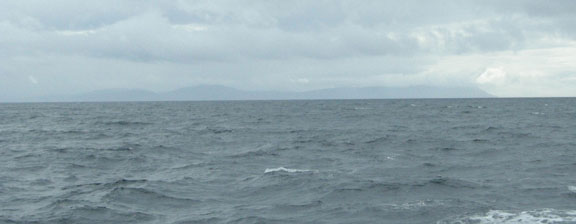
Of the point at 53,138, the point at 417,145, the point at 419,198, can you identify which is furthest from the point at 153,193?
the point at 53,138

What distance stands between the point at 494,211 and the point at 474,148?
2005 cm

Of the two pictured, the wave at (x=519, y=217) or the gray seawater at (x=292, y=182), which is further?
the gray seawater at (x=292, y=182)

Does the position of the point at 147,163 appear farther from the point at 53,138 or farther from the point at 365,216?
the point at 53,138

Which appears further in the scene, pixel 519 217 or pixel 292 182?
pixel 292 182

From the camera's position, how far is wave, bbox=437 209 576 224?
17.2 m

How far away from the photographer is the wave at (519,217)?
1723 centimetres

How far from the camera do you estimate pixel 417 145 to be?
4028 centimetres

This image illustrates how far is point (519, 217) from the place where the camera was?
698 inches

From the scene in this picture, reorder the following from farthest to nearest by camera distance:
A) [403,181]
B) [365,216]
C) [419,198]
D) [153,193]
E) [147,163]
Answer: [147,163]
[403,181]
[153,193]
[419,198]
[365,216]

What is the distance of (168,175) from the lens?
89.2 feet

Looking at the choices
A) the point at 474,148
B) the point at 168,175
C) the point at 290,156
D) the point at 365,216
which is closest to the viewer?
the point at 365,216

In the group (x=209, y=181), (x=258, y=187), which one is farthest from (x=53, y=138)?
(x=258, y=187)

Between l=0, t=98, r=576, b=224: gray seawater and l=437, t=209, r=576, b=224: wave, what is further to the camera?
l=0, t=98, r=576, b=224: gray seawater

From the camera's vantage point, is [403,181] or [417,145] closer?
[403,181]
